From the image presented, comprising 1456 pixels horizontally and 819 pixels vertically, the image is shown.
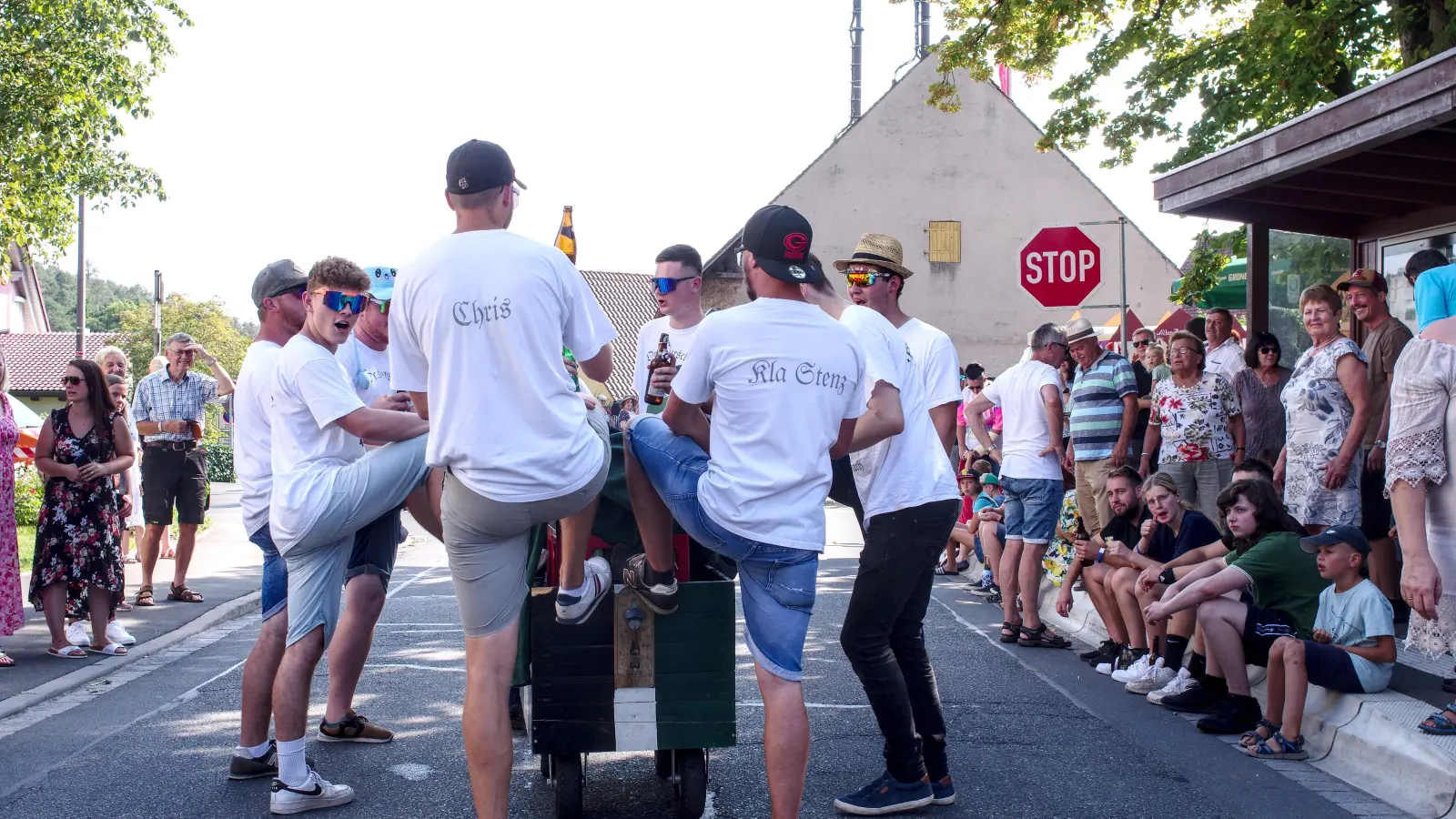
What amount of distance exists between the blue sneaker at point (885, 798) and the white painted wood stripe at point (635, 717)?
2.89 feet

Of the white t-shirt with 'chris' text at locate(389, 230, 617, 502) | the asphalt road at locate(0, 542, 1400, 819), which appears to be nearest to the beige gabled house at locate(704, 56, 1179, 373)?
the asphalt road at locate(0, 542, 1400, 819)

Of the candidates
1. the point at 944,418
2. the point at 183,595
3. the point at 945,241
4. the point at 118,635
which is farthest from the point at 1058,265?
the point at 945,241

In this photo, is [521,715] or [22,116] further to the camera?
[22,116]

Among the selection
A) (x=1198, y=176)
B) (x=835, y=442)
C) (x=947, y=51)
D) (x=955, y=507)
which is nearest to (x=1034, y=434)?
(x=1198, y=176)

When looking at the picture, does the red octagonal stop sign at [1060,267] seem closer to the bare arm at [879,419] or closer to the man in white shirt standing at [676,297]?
the man in white shirt standing at [676,297]

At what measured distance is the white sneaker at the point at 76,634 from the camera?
820 cm

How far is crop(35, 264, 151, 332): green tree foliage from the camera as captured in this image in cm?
13250

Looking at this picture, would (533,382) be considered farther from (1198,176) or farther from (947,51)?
(947,51)

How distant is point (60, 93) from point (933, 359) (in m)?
17.0

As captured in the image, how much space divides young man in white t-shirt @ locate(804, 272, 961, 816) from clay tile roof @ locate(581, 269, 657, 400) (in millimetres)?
40402

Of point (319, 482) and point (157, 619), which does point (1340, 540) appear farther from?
point (157, 619)

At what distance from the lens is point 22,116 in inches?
727

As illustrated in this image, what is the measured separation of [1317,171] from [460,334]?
745cm

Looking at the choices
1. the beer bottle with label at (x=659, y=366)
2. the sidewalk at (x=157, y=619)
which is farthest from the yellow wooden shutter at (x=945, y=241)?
the beer bottle with label at (x=659, y=366)
